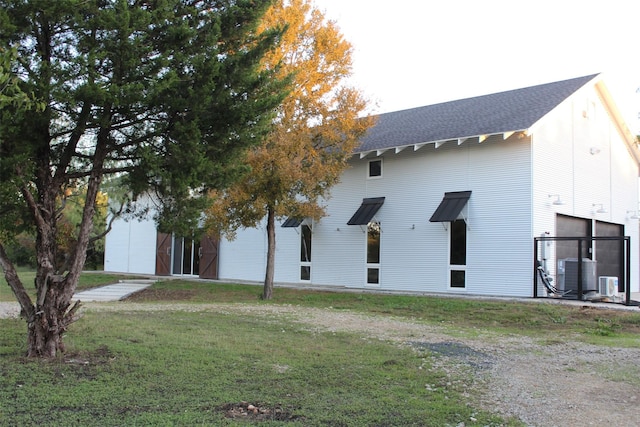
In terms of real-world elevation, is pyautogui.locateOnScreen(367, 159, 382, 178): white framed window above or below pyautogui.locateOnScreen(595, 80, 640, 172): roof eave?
below

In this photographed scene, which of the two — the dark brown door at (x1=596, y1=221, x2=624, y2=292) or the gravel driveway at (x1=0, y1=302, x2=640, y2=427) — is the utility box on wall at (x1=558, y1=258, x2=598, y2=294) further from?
the gravel driveway at (x1=0, y1=302, x2=640, y2=427)

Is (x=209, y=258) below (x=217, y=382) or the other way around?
the other way around

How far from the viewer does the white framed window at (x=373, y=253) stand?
64.2 ft

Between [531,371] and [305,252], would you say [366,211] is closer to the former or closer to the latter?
[305,252]

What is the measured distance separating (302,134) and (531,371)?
967cm

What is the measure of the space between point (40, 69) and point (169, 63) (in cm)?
146

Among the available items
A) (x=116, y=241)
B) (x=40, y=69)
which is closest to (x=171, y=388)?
(x=40, y=69)

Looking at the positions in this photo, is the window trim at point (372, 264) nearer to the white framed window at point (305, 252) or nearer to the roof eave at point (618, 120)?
the white framed window at point (305, 252)

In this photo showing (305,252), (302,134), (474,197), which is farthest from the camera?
(305,252)

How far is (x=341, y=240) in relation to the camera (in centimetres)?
2061

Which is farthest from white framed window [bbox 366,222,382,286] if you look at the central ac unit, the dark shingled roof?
the central ac unit

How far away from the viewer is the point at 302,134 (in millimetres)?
15250

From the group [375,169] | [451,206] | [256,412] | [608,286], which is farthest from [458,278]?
[256,412]

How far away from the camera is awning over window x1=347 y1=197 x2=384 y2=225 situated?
19.2 metres
